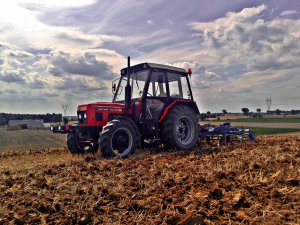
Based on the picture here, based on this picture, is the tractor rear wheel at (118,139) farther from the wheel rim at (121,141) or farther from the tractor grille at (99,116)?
the tractor grille at (99,116)

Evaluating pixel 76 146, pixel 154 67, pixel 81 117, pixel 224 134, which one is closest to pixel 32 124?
pixel 76 146

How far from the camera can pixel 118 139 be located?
734 centimetres

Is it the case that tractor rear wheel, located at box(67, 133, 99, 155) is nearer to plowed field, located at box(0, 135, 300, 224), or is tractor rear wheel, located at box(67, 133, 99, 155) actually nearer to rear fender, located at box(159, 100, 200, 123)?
rear fender, located at box(159, 100, 200, 123)

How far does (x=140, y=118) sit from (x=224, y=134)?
3556 mm

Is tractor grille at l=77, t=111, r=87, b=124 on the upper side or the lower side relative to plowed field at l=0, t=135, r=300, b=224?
upper

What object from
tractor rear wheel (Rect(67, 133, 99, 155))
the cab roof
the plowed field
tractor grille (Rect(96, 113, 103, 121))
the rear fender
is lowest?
the plowed field

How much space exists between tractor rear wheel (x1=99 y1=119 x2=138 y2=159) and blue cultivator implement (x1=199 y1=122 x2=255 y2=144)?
136 inches

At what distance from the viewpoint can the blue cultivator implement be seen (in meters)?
10.1

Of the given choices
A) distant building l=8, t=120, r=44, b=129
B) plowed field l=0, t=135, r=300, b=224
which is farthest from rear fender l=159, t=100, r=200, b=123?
distant building l=8, t=120, r=44, b=129

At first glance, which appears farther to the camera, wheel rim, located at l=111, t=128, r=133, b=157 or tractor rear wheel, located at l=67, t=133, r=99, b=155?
tractor rear wheel, located at l=67, t=133, r=99, b=155

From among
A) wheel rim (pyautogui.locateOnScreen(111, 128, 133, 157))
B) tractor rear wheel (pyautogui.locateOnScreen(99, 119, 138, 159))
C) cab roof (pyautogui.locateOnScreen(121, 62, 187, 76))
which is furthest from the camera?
cab roof (pyautogui.locateOnScreen(121, 62, 187, 76))

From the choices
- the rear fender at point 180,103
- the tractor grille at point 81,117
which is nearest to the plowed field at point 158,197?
A: the tractor grille at point 81,117

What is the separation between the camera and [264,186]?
4.06 m

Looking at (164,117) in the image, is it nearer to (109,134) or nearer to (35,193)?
(109,134)
